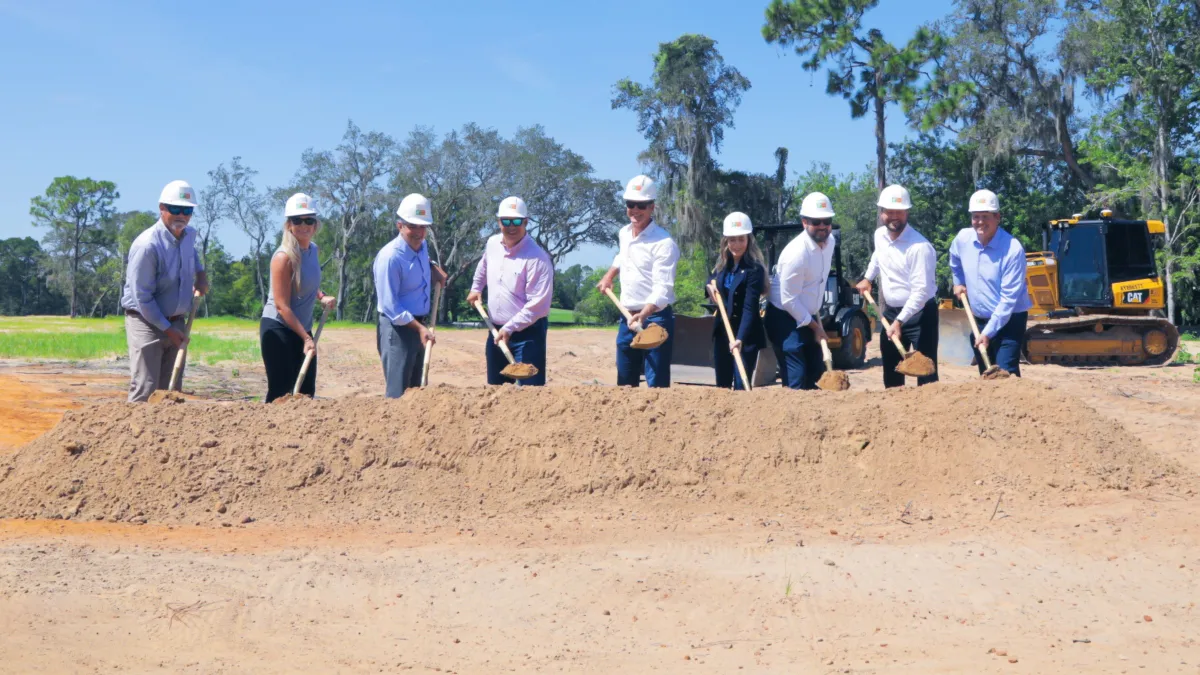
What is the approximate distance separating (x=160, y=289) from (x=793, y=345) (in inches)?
175

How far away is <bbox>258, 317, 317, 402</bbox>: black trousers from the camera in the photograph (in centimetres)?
682

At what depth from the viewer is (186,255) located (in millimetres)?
6855

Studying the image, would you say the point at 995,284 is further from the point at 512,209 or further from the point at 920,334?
the point at 512,209

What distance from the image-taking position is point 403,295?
6.90 meters

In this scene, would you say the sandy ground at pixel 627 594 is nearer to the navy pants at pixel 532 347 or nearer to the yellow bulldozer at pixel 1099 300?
the navy pants at pixel 532 347

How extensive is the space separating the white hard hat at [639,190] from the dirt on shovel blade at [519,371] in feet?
4.42

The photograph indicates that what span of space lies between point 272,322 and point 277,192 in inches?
1782

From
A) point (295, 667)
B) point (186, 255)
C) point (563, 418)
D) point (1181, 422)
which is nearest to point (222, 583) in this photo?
point (295, 667)

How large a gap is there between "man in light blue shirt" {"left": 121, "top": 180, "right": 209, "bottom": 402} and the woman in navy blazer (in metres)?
3.76

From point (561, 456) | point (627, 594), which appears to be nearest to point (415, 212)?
point (561, 456)

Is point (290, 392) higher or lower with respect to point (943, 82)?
lower

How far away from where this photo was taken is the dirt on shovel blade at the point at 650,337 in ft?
22.7

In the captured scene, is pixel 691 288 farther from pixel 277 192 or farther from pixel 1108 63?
pixel 277 192

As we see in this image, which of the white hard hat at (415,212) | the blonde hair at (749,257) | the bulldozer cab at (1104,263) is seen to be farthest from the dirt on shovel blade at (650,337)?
the bulldozer cab at (1104,263)
